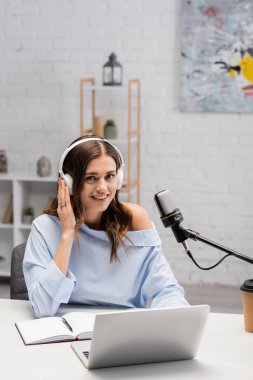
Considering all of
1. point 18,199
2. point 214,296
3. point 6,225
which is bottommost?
point 214,296

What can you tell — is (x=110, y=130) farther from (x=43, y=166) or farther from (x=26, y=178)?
(x=26, y=178)

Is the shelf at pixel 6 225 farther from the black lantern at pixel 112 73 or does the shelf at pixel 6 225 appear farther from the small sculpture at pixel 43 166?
the black lantern at pixel 112 73

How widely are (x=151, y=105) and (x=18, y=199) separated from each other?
3.79 ft

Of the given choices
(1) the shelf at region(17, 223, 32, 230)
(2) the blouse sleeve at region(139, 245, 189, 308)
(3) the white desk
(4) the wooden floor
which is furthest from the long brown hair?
(1) the shelf at region(17, 223, 32, 230)

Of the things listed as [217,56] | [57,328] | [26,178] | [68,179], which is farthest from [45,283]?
[217,56]

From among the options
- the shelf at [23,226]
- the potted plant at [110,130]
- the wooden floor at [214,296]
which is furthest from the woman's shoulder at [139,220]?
the shelf at [23,226]

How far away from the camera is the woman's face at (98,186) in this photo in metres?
2.21

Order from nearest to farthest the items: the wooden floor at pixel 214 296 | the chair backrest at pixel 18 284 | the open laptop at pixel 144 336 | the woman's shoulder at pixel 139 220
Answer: the open laptop at pixel 144 336, the woman's shoulder at pixel 139 220, the chair backrest at pixel 18 284, the wooden floor at pixel 214 296

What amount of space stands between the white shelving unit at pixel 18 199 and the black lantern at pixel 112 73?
0.77 meters

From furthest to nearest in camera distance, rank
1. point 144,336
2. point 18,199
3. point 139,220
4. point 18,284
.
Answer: point 18,199 < point 18,284 < point 139,220 < point 144,336

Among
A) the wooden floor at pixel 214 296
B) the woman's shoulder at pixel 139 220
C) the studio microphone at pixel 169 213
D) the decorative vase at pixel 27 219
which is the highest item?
the studio microphone at pixel 169 213

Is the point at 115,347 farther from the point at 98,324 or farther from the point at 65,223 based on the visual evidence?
the point at 65,223

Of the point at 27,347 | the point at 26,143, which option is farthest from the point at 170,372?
the point at 26,143

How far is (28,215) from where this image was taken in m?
4.89
